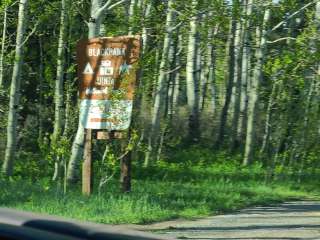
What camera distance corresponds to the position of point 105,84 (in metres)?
14.4

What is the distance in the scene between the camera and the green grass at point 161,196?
1245cm

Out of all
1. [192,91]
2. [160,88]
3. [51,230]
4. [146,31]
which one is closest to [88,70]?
[146,31]

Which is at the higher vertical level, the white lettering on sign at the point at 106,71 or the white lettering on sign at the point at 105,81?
the white lettering on sign at the point at 106,71

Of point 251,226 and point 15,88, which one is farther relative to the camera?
point 15,88

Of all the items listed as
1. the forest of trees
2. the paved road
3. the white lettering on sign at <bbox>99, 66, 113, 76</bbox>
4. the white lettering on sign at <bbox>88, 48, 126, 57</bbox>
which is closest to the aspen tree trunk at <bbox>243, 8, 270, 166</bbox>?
the forest of trees

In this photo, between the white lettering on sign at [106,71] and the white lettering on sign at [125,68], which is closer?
the white lettering on sign at [125,68]

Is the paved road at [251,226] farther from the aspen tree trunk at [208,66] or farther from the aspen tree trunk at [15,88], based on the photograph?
the aspen tree trunk at [208,66]

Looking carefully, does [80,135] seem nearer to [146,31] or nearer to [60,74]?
[60,74]

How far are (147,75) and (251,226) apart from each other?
646 cm

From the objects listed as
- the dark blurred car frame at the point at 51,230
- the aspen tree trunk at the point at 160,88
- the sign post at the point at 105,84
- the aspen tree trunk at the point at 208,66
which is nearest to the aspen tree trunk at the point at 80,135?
the sign post at the point at 105,84

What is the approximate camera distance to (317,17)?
76.1 feet

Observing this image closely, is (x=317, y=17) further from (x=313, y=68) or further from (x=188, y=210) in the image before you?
(x=188, y=210)

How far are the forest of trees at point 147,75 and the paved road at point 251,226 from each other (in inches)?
94.0

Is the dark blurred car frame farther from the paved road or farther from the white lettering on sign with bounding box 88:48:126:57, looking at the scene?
the white lettering on sign with bounding box 88:48:126:57
